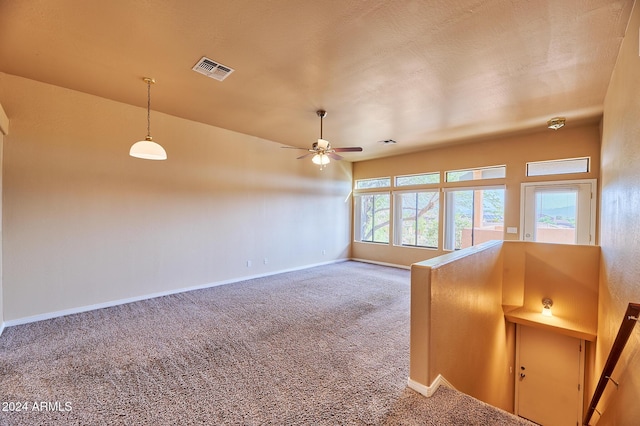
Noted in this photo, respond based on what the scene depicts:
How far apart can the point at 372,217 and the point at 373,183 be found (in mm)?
1039

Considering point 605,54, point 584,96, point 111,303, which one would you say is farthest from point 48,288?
point 584,96

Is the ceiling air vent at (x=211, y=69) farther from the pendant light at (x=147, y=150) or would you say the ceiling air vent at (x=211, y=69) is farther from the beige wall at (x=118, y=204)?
the beige wall at (x=118, y=204)

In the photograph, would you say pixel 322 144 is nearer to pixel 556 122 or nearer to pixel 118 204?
pixel 118 204

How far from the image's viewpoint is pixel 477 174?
6.15 metres

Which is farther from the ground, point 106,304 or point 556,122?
point 556,122

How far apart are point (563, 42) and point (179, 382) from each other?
4.67m

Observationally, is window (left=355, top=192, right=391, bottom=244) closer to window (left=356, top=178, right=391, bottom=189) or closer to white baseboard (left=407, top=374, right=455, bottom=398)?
window (left=356, top=178, right=391, bottom=189)

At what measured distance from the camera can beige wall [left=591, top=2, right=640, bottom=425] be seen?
195cm

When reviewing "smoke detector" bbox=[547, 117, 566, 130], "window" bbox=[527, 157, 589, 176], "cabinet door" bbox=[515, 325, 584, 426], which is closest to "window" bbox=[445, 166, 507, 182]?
"window" bbox=[527, 157, 589, 176]

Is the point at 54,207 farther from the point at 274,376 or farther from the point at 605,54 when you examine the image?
the point at 605,54

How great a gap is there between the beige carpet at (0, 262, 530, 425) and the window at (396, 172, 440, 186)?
3.77 metres

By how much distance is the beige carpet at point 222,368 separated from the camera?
1.99 m

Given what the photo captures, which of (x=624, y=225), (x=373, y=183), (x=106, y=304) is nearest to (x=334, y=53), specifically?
(x=624, y=225)

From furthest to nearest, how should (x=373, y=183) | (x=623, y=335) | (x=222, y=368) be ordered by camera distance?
(x=373, y=183), (x=222, y=368), (x=623, y=335)
